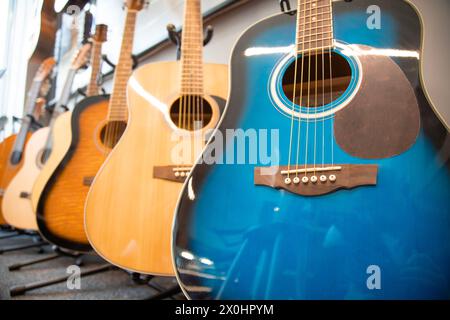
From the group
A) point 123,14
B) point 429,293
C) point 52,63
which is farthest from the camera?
point 52,63

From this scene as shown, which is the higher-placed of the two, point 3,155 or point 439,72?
point 439,72

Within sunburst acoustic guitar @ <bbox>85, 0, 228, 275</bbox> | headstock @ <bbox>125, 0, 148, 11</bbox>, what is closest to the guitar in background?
headstock @ <bbox>125, 0, 148, 11</bbox>

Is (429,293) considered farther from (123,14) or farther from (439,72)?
(123,14)

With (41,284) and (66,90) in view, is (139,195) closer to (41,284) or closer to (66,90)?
(41,284)

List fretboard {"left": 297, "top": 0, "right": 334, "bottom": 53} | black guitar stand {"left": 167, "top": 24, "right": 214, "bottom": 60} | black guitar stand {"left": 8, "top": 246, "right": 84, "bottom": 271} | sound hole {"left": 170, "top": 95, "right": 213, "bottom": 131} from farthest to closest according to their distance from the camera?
black guitar stand {"left": 8, "top": 246, "right": 84, "bottom": 271} → black guitar stand {"left": 167, "top": 24, "right": 214, "bottom": 60} → sound hole {"left": 170, "top": 95, "right": 213, "bottom": 131} → fretboard {"left": 297, "top": 0, "right": 334, "bottom": 53}

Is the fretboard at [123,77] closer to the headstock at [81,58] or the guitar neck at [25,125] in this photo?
the headstock at [81,58]

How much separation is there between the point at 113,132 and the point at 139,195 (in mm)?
448

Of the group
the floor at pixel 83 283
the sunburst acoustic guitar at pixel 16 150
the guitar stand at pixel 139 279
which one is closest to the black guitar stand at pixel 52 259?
the floor at pixel 83 283

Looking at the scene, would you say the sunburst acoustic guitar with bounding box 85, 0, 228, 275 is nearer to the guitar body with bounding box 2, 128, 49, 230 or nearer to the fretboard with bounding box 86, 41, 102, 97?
the fretboard with bounding box 86, 41, 102, 97

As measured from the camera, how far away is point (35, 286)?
933 millimetres

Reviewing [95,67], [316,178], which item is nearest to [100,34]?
[95,67]

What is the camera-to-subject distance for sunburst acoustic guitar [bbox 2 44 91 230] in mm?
1580
